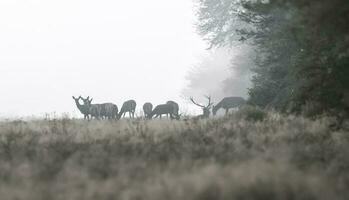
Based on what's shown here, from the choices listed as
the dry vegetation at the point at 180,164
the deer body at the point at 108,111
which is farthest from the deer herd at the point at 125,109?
the dry vegetation at the point at 180,164

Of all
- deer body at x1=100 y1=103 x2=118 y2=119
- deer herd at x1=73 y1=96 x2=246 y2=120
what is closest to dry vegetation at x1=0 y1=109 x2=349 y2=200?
deer herd at x1=73 y1=96 x2=246 y2=120

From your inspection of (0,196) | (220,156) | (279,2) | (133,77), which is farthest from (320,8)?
(133,77)

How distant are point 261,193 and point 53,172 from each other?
3.14 meters

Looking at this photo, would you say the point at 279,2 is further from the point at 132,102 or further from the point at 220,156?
the point at 132,102

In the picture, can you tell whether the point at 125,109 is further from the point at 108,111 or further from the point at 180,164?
the point at 180,164

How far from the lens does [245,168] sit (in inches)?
277

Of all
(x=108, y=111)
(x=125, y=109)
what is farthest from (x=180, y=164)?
A: (x=125, y=109)

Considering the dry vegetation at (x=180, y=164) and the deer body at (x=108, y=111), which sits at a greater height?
the deer body at (x=108, y=111)

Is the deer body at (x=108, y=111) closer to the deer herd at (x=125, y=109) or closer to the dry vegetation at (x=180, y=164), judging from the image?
the deer herd at (x=125, y=109)

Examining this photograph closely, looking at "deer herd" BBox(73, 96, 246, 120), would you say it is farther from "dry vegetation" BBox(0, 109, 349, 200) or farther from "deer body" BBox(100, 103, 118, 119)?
"dry vegetation" BBox(0, 109, 349, 200)

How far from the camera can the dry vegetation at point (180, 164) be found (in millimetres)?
6273

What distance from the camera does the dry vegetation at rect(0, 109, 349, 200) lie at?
6273 mm

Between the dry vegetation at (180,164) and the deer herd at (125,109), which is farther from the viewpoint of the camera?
the deer herd at (125,109)

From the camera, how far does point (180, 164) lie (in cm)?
802
